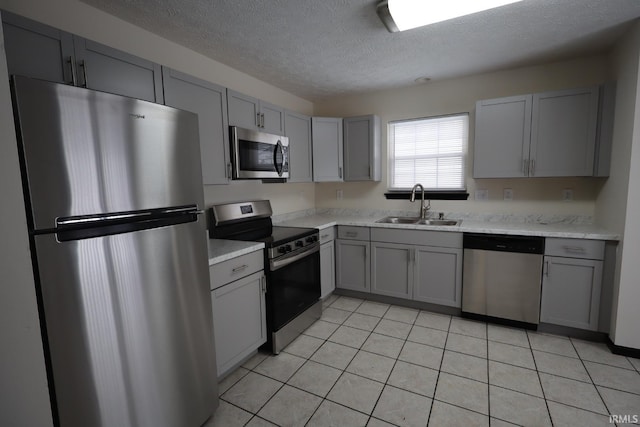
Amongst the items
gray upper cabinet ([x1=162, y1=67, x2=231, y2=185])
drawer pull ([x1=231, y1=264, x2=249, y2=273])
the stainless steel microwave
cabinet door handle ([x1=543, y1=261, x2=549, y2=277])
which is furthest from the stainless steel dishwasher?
gray upper cabinet ([x1=162, y1=67, x2=231, y2=185])

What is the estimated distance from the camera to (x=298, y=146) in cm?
329

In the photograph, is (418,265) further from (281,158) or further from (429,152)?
(281,158)

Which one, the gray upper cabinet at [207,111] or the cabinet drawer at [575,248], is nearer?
the gray upper cabinet at [207,111]

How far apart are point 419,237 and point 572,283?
126 centimetres

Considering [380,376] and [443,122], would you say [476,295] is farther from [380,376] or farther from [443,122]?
[443,122]

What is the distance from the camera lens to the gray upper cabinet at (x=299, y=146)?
3.15m

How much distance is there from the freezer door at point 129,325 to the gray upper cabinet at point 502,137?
2.69 metres

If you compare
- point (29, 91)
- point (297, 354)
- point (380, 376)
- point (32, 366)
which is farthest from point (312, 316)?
point (29, 91)

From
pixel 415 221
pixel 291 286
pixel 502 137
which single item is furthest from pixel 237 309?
pixel 502 137

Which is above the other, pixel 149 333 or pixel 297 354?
pixel 149 333

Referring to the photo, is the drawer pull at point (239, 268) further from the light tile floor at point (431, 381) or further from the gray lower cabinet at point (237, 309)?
the light tile floor at point (431, 381)

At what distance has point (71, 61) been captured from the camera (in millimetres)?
1505

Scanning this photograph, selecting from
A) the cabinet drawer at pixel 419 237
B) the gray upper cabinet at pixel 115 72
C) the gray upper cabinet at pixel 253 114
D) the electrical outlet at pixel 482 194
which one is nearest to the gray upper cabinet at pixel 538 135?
the electrical outlet at pixel 482 194

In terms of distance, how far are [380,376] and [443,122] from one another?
2710 mm
